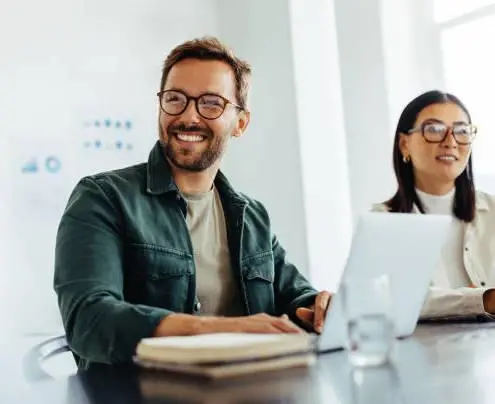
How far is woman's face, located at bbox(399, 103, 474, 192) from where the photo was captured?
2.07 m

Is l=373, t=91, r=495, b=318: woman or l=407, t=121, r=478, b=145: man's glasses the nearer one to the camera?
l=373, t=91, r=495, b=318: woman

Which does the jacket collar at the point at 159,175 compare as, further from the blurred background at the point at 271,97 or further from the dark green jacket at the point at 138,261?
the blurred background at the point at 271,97

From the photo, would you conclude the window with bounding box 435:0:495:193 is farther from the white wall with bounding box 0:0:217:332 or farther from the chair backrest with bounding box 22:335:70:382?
the chair backrest with bounding box 22:335:70:382

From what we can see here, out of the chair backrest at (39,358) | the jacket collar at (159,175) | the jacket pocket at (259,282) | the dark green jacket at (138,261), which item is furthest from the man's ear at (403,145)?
the chair backrest at (39,358)

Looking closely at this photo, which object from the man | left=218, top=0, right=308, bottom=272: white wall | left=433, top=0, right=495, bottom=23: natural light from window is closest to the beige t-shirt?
the man

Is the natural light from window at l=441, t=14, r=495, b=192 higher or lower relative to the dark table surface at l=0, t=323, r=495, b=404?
higher

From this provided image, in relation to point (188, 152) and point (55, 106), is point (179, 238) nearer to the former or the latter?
point (188, 152)

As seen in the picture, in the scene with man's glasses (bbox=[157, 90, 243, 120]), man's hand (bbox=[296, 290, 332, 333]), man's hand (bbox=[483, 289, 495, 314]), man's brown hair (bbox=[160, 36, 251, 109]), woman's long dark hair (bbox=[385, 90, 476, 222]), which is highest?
man's brown hair (bbox=[160, 36, 251, 109])

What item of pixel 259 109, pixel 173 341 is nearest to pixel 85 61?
pixel 259 109

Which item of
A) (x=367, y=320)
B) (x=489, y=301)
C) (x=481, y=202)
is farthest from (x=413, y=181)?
(x=367, y=320)

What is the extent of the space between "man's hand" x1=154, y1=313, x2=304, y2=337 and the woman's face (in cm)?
123

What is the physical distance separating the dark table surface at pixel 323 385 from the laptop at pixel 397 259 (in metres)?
0.06

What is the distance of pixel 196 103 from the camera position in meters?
1.65

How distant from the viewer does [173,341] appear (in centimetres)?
89
